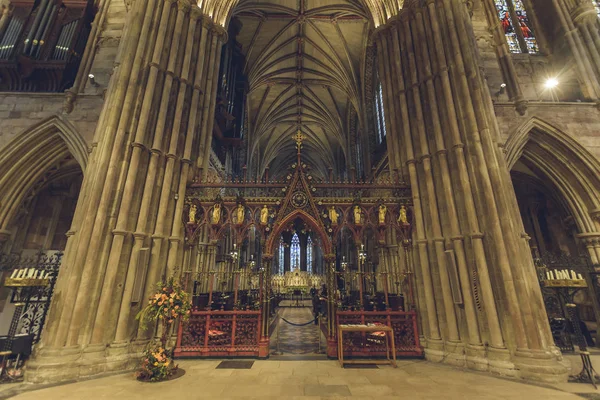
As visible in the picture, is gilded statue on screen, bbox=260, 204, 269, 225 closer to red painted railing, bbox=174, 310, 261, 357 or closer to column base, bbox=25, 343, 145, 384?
red painted railing, bbox=174, 310, 261, 357

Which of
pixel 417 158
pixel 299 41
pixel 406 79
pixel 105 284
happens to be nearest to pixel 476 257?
pixel 417 158

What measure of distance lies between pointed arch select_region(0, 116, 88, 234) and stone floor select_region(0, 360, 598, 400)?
7475 mm

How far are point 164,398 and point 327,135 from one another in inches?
1192

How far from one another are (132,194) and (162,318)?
3.32m

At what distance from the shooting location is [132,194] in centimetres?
728

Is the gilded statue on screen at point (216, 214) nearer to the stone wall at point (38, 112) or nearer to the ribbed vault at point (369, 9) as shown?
the stone wall at point (38, 112)

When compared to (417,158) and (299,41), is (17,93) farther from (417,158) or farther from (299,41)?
(299,41)

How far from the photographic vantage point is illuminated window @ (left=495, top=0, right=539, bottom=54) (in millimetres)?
12246

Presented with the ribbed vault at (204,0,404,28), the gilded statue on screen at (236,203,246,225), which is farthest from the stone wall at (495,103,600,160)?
the gilded statue on screen at (236,203,246,225)

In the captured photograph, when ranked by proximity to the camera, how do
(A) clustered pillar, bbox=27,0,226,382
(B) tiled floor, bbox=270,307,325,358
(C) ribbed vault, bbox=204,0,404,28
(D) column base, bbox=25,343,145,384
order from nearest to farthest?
1. (D) column base, bbox=25,343,145,384
2. (A) clustered pillar, bbox=27,0,226,382
3. (B) tiled floor, bbox=270,307,325,358
4. (C) ribbed vault, bbox=204,0,404,28

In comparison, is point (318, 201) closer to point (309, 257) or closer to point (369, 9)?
point (369, 9)

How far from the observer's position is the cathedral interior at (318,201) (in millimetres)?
6285

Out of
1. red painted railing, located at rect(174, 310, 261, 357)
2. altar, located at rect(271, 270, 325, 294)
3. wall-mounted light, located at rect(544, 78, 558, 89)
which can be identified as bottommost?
red painted railing, located at rect(174, 310, 261, 357)

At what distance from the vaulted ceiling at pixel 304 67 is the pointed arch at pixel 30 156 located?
11.5 metres
